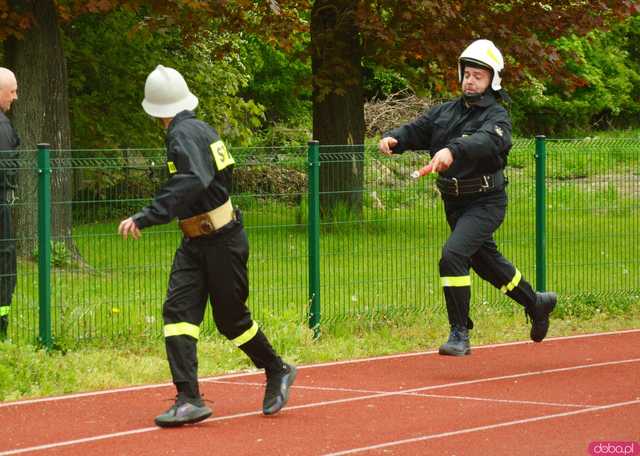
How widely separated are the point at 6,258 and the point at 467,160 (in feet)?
11.8

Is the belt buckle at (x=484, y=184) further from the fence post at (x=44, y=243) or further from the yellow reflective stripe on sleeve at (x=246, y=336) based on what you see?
the fence post at (x=44, y=243)

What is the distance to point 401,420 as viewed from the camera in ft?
27.8

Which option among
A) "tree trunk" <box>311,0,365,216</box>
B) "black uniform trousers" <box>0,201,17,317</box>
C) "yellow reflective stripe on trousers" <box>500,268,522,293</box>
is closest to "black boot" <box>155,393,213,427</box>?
"black uniform trousers" <box>0,201,17,317</box>

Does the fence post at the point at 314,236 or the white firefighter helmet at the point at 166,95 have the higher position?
the white firefighter helmet at the point at 166,95

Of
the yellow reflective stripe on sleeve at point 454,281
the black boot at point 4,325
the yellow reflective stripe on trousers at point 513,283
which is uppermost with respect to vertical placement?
the yellow reflective stripe on sleeve at point 454,281

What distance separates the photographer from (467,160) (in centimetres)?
1015

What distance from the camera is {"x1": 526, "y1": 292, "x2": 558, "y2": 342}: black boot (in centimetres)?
1108

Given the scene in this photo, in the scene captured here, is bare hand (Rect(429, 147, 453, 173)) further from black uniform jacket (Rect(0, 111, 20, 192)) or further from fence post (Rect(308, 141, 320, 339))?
black uniform jacket (Rect(0, 111, 20, 192))

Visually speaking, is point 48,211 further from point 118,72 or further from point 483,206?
point 118,72

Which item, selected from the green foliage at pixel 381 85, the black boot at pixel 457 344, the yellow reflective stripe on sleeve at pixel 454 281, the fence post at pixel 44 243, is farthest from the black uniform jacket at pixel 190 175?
the green foliage at pixel 381 85

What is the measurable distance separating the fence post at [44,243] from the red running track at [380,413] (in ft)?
4.54

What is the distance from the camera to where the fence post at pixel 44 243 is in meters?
10.8

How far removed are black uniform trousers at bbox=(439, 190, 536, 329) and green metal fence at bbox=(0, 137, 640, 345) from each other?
185 centimetres

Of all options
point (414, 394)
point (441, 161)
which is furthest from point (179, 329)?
point (441, 161)
